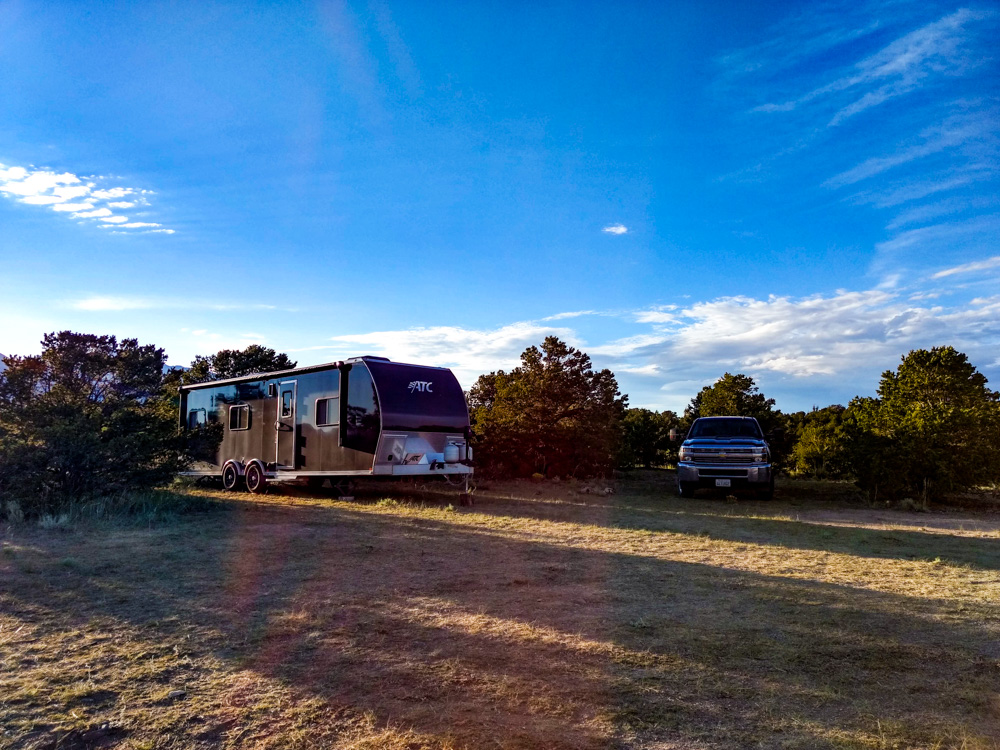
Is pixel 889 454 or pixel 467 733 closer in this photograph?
pixel 467 733

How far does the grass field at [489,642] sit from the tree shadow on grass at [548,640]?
21 millimetres

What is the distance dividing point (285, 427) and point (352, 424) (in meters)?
2.33

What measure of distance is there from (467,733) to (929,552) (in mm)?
7347

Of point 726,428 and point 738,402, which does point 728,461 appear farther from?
point 738,402

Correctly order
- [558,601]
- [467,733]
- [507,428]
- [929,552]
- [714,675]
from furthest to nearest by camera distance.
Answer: [507,428] → [929,552] → [558,601] → [714,675] → [467,733]

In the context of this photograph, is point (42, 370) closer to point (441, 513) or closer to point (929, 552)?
point (441, 513)

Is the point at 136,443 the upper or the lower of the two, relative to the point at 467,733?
upper

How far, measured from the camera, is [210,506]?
11648 mm

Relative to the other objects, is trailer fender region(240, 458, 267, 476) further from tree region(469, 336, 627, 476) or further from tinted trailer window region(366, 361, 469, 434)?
tree region(469, 336, 627, 476)

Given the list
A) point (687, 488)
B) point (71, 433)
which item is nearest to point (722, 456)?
point (687, 488)

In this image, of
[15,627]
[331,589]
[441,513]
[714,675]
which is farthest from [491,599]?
[441,513]

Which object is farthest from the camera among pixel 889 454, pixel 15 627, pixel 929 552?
pixel 889 454

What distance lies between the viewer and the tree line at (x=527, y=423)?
10609 mm

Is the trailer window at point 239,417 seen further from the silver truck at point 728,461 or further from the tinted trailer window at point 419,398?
the silver truck at point 728,461
